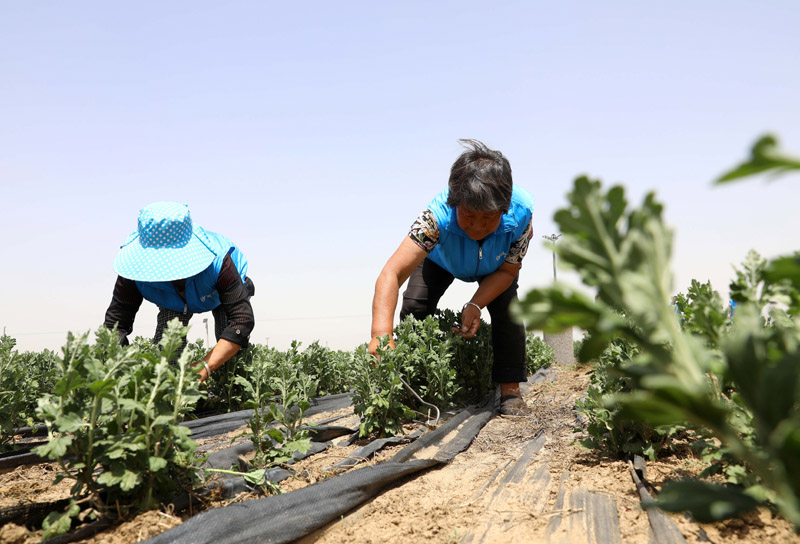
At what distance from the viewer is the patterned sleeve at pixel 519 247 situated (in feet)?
15.1

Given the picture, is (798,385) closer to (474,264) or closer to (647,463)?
(647,463)

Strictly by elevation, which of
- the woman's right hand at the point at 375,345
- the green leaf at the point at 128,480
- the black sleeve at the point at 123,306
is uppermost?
the black sleeve at the point at 123,306

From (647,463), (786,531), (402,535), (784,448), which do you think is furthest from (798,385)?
(647,463)

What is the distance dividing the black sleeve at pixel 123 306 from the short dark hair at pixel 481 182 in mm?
2497

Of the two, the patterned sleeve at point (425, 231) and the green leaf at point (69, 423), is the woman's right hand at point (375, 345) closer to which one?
the patterned sleeve at point (425, 231)

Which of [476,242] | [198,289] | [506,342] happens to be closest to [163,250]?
[198,289]

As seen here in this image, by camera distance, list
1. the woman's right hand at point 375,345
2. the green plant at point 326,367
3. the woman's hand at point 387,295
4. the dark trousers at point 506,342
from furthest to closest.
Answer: the green plant at point 326,367
the dark trousers at point 506,342
the woman's hand at point 387,295
the woman's right hand at point 375,345

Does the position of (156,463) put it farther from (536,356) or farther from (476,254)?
(536,356)

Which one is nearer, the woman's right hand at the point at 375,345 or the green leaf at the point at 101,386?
the green leaf at the point at 101,386

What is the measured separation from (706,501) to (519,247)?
3.92m

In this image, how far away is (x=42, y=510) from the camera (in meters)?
2.10

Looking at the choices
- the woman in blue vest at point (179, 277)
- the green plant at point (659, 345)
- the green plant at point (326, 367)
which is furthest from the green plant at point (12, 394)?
the green plant at point (659, 345)

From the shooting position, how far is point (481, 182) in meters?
4.01

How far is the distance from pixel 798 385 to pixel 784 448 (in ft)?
0.31
